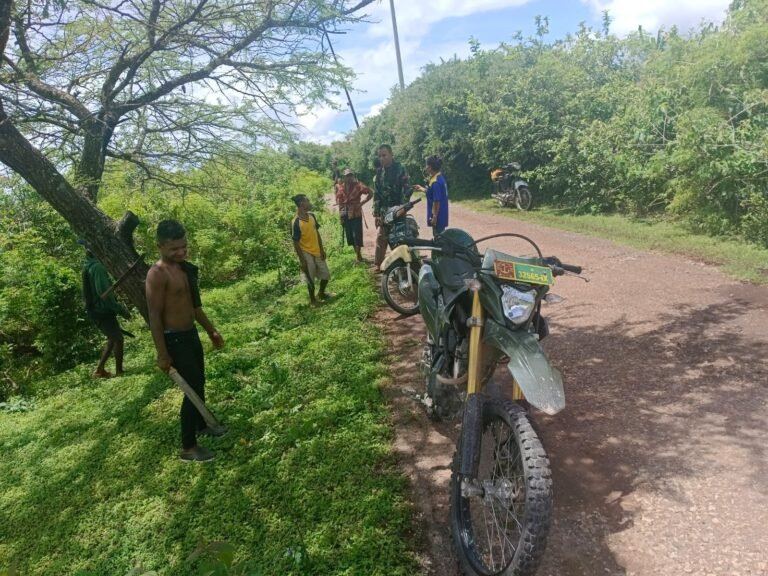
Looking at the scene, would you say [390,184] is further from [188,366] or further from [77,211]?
[188,366]

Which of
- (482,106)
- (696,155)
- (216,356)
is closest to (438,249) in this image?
(216,356)

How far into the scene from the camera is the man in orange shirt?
817 centimetres

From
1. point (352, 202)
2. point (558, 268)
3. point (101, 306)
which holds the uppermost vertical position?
point (352, 202)

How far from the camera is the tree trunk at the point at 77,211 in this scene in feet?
14.5

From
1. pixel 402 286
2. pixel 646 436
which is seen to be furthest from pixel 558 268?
pixel 402 286

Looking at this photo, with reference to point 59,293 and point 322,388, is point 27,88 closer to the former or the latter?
point 59,293

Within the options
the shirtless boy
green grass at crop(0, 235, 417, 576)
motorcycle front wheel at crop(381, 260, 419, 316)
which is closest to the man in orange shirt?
motorcycle front wheel at crop(381, 260, 419, 316)

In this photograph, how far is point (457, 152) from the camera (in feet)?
61.0

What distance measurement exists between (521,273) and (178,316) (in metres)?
2.38

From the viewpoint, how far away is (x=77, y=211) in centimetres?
484

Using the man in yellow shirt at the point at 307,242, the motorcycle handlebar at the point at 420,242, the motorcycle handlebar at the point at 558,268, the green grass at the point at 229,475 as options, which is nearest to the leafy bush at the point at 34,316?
the green grass at the point at 229,475

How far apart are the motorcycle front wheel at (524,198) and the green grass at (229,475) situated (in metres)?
8.56

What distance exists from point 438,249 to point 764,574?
2029mm

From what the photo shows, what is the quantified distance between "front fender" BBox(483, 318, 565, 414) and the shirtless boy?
217 centimetres
